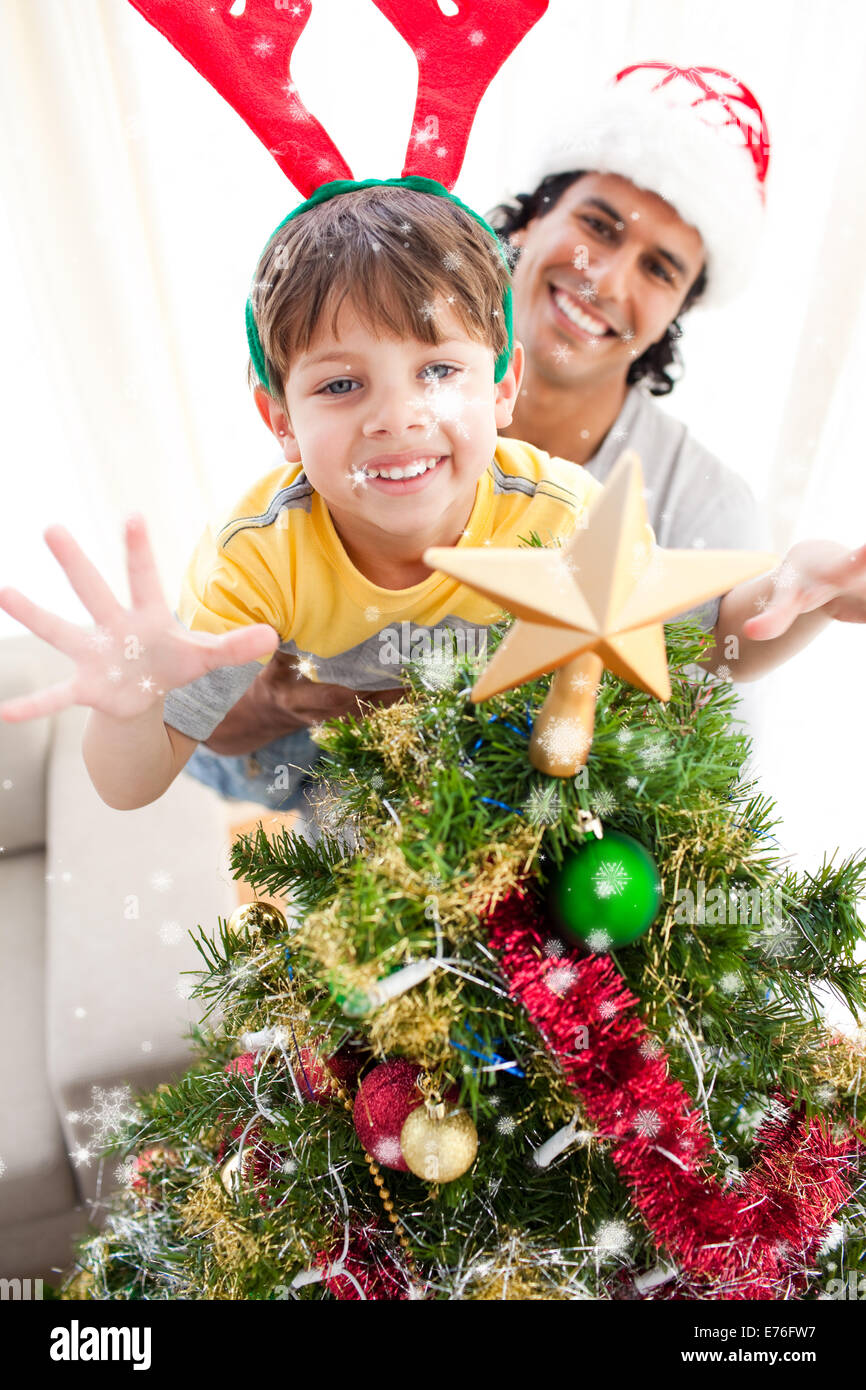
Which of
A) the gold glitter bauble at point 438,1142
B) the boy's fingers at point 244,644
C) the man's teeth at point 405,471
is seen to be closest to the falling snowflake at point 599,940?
the gold glitter bauble at point 438,1142

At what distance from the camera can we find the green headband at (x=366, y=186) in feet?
1.87

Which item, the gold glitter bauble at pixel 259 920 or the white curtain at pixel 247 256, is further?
the white curtain at pixel 247 256

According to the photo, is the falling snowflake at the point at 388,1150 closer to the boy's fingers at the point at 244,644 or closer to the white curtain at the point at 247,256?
the boy's fingers at the point at 244,644

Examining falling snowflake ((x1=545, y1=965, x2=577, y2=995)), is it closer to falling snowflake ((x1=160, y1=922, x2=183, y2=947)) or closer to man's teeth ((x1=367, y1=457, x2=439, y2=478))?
man's teeth ((x1=367, y1=457, x2=439, y2=478))

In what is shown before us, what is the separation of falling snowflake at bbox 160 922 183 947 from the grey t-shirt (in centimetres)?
84

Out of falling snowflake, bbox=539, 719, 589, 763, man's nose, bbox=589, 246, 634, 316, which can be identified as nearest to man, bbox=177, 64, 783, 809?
man's nose, bbox=589, 246, 634, 316

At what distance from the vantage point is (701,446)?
970mm

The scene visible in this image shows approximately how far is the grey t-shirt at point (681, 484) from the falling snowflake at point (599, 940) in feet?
2.13

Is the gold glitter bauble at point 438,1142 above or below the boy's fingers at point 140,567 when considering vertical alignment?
below

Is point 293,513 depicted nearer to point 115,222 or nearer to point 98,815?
point 115,222

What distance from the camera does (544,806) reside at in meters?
0.39

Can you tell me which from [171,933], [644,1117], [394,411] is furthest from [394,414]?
[171,933]

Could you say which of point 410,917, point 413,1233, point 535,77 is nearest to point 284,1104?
point 413,1233

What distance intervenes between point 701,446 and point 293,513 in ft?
1.76
